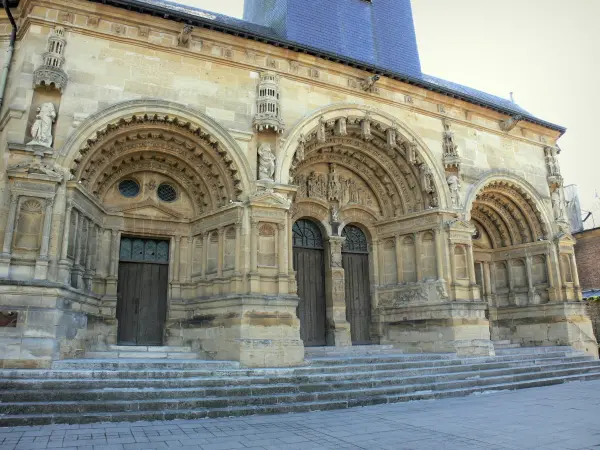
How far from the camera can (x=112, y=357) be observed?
9234 millimetres

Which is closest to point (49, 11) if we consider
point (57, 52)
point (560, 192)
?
point (57, 52)

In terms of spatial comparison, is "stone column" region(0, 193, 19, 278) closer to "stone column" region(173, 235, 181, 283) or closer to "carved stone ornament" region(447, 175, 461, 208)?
"stone column" region(173, 235, 181, 283)

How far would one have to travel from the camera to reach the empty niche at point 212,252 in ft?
34.9

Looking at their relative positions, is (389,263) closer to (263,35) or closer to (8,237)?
(263,35)

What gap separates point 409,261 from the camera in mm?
13195

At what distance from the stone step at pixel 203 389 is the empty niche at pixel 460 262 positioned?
315 centimetres

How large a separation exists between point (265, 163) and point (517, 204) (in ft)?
30.5

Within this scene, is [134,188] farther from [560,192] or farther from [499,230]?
[560,192]

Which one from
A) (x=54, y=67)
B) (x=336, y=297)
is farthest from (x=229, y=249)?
(x=54, y=67)

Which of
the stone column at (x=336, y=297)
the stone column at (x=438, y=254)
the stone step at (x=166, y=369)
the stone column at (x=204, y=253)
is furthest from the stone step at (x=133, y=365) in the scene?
the stone column at (x=438, y=254)

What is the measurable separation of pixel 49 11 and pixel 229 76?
3759 millimetres

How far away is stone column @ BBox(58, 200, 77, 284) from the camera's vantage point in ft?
27.8

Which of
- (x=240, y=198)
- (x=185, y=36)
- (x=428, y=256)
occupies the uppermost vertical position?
(x=185, y=36)

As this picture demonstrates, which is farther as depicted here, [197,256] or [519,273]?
[519,273]
